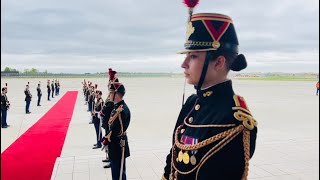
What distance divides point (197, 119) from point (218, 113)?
20cm

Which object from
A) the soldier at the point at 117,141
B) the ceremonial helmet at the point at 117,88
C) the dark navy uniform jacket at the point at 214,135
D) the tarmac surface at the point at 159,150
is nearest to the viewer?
the dark navy uniform jacket at the point at 214,135

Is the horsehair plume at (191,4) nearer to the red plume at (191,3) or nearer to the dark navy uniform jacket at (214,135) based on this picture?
the red plume at (191,3)

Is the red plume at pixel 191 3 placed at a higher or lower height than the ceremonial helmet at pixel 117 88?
higher

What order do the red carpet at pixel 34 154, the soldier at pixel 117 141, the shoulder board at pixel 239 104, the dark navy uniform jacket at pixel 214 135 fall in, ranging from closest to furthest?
1. the dark navy uniform jacket at pixel 214 135
2. the shoulder board at pixel 239 104
3. the soldier at pixel 117 141
4. the red carpet at pixel 34 154

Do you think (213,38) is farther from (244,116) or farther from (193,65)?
(244,116)

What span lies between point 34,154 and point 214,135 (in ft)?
22.8

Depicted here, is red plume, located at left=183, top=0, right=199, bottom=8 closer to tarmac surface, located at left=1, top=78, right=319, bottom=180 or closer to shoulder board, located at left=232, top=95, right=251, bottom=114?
shoulder board, located at left=232, top=95, right=251, bottom=114

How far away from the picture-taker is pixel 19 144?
9.04 m

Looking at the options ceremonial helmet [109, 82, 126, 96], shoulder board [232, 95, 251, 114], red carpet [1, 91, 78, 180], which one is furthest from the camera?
red carpet [1, 91, 78, 180]

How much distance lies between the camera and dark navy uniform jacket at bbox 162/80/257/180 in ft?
6.38

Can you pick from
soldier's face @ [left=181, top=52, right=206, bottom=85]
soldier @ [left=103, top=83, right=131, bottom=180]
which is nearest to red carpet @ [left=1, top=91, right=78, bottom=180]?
soldier @ [left=103, top=83, right=131, bottom=180]

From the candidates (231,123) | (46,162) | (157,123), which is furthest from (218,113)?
(157,123)

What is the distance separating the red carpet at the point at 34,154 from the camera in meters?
6.40

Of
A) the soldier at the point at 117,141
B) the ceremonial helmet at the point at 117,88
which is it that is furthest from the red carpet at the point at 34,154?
the ceremonial helmet at the point at 117,88
